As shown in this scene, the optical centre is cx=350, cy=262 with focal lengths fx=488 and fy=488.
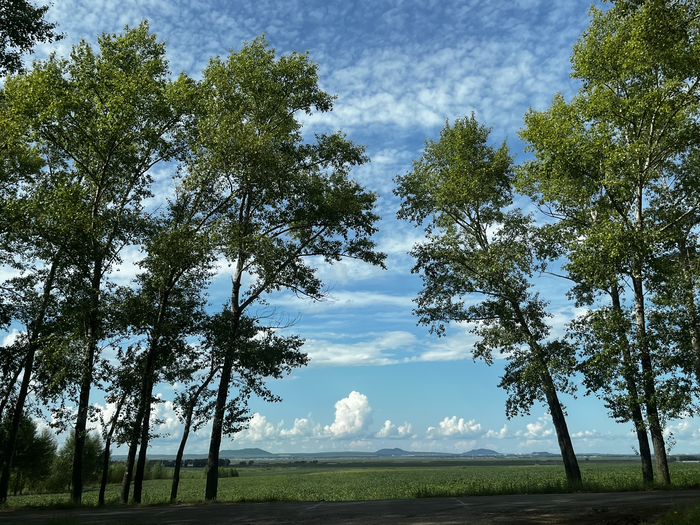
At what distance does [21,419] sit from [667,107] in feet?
110

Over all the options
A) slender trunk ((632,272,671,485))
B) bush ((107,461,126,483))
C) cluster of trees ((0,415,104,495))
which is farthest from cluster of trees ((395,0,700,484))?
bush ((107,461,126,483))

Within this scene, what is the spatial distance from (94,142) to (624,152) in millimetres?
23187

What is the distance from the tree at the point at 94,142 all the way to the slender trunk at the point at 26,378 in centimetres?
250

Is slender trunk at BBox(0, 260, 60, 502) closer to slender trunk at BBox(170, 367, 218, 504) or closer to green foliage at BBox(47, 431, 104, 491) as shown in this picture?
slender trunk at BBox(170, 367, 218, 504)

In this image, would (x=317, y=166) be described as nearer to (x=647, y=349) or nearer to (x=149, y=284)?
(x=149, y=284)

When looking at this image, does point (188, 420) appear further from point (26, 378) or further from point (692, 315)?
point (692, 315)

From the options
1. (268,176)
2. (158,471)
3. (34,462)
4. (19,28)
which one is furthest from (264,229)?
(158,471)

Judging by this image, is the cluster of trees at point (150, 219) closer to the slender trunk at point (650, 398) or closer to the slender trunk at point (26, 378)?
the slender trunk at point (26, 378)

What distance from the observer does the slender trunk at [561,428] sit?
24.0m

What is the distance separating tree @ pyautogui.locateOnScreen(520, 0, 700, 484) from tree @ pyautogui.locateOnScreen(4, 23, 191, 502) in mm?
18255

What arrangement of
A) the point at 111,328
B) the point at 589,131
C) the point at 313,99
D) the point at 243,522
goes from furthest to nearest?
the point at 313,99
the point at 589,131
the point at 111,328
the point at 243,522

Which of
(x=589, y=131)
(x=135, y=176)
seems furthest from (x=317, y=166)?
(x=589, y=131)

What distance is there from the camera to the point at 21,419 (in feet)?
82.7

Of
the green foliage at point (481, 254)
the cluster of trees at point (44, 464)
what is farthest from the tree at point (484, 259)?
the cluster of trees at point (44, 464)
